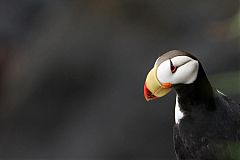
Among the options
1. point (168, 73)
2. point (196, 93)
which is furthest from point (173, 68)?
point (196, 93)

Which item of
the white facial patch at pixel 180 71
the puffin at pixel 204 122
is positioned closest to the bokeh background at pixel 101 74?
the puffin at pixel 204 122

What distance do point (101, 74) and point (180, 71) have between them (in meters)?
2.95

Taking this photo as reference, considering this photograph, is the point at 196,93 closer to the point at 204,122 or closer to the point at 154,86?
the point at 204,122

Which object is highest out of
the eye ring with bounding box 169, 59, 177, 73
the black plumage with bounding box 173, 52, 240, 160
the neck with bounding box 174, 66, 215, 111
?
the eye ring with bounding box 169, 59, 177, 73

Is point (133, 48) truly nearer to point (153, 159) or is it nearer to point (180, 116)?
point (153, 159)

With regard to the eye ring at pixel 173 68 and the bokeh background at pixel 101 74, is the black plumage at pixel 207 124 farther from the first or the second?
the bokeh background at pixel 101 74

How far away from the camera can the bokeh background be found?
4875mm

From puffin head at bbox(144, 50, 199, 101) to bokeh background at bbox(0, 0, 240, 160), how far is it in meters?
2.21

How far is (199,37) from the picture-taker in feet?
17.0

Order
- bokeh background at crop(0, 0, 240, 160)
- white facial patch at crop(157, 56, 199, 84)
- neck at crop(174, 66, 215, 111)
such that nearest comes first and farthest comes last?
white facial patch at crop(157, 56, 199, 84), neck at crop(174, 66, 215, 111), bokeh background at crop(0, 0, 240, 160)

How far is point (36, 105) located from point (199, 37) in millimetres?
1464

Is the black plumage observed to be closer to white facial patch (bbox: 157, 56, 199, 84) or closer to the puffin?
the puffin

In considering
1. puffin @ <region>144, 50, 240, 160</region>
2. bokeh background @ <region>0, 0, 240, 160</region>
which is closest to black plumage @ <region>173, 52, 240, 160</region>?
puffin @ <region>144, 50, 240, 160</region>

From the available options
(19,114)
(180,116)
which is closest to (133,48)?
(19,114)
